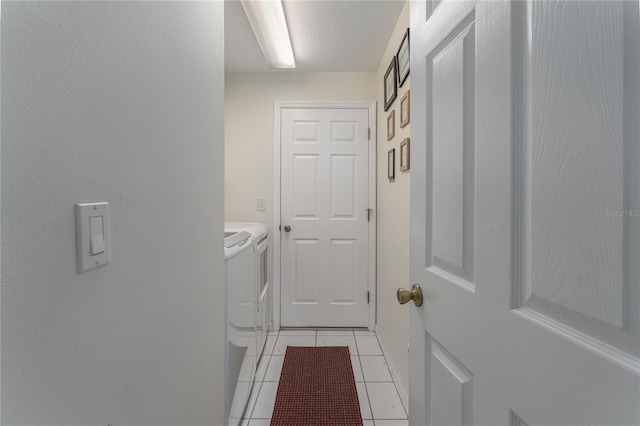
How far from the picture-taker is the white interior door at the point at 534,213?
1.14 ft

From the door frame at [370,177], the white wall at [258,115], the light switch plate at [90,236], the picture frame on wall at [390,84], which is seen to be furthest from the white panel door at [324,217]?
the light switch plate at [90,236]

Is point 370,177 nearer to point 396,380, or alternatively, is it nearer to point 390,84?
point 390,84

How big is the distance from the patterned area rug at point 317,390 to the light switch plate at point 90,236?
59.4 inches

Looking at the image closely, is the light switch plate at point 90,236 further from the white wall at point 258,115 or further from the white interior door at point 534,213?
the white wall at point 258,115

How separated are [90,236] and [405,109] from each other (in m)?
1.73

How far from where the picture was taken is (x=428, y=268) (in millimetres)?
803

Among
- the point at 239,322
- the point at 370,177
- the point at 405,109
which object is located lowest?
the point at 239,322

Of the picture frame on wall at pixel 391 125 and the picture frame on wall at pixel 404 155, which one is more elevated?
the picture frame on wall at pixel 391 125

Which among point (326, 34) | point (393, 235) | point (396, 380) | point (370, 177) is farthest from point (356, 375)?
point (326, 34)

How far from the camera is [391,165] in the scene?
2.19 m

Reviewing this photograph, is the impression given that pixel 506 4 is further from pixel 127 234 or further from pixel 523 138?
pixel 127 234

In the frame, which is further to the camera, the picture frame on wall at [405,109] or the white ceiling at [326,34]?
the white ceiling at [326,34]

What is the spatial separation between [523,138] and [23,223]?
2.48ft

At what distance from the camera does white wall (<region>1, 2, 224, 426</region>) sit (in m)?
0.39
